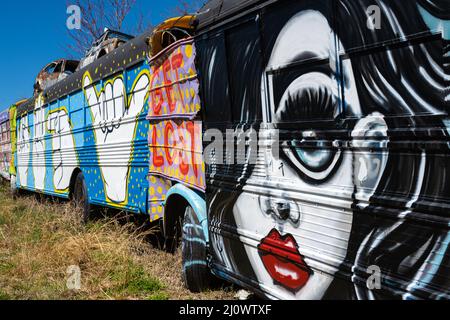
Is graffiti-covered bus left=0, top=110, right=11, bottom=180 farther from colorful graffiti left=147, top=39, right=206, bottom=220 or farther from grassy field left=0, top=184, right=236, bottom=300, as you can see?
colorful graffiti left=147, top=39, right=206, bottom=220

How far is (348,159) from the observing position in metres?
2.32

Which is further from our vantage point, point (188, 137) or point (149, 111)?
point (149, 111)

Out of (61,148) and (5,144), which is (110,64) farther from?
(5,144)

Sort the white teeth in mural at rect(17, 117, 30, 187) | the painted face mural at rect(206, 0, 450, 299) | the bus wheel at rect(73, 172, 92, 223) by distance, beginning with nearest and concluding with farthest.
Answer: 1. the painted face mural at rect(206, 0, 450, 299)
2. the bus wheel at rect(73, 172, 92, 223)
3. the white teeth in mural at rect(17, 117, 30, 187)

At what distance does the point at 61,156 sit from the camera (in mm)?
9203

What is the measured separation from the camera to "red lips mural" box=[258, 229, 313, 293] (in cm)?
276

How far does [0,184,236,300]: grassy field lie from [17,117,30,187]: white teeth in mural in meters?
6.11

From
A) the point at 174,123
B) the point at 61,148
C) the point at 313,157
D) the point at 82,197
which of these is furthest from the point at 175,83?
the point at 61,148

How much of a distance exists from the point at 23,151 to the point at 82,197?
600 cm

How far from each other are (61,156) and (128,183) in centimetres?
378

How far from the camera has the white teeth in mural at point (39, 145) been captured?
35.0 feet

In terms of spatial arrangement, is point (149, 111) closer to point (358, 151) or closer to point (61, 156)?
point (358, 151)

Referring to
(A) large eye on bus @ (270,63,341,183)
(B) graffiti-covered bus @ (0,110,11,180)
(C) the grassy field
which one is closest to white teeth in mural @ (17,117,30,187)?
(B) graffiti-covered bus @ (0,110,11,180)

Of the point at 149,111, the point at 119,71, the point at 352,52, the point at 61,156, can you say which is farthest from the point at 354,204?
the point at 61,156
